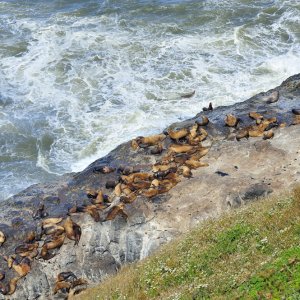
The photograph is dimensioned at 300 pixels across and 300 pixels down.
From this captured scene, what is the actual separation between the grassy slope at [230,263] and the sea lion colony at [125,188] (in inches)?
67.2

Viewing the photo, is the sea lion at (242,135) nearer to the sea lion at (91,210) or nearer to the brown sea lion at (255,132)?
the brown sea lion at (255,132)

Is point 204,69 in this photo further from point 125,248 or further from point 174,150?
point 125,248

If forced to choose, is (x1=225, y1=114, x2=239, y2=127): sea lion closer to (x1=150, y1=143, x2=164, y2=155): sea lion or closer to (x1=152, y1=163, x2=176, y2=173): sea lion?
(x1=150, y1=143, x2=164, y2=155): sea lion

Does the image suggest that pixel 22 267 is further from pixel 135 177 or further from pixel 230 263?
pixel 230 263

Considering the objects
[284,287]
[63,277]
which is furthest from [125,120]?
[284,287]

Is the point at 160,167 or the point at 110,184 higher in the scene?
the point at 160,167

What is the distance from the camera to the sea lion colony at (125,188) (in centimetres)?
1622

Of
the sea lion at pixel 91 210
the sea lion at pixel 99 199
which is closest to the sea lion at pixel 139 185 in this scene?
the sea lion at pixel 99 199

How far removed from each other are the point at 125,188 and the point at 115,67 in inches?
627

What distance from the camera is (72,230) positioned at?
1650 centimetres

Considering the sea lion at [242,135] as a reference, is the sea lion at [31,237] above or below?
below

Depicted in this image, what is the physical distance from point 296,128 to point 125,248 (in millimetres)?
6447

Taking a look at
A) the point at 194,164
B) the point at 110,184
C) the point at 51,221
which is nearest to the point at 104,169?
the point at 110,184

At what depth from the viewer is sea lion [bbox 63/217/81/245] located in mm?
16469
